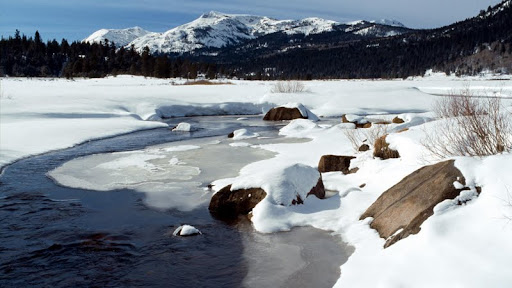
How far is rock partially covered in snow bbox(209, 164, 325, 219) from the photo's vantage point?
8.28 m

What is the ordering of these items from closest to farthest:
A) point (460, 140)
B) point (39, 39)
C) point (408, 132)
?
point (460, 140)
point (408, 132)
point (39, 39)

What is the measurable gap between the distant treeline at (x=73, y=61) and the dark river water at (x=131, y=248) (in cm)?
6773

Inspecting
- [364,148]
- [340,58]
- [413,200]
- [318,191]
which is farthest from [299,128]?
[340,58]

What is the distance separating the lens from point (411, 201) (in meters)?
6.36

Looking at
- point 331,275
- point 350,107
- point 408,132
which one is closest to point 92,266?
point 331,275

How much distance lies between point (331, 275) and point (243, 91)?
3539 cm

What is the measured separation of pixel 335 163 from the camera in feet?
37.8

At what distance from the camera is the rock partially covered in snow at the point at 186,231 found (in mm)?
7157

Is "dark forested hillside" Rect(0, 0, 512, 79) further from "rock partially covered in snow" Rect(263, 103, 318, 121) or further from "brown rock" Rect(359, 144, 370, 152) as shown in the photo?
"brown rock" Rect(359, 144, 370, 152)

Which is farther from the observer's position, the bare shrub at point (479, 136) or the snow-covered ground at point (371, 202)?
the bare shrub at point (479, 136)

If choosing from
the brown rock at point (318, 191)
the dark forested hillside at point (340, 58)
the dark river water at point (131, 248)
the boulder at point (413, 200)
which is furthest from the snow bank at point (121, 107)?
the dark forested hillside at point (340, 58)

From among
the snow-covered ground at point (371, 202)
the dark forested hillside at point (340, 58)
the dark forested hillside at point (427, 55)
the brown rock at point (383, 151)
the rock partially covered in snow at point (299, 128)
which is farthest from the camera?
the dark forested hillside at point (427, 55)

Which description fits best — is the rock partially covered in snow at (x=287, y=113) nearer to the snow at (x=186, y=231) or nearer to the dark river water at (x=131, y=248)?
the dark river water at (x=131, y=248)

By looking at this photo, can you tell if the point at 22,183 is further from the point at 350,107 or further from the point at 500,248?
the point at 350,107
